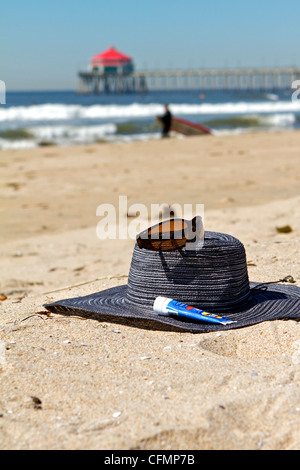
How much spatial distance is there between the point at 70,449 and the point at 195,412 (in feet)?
1.39

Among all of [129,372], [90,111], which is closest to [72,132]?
[90,111]

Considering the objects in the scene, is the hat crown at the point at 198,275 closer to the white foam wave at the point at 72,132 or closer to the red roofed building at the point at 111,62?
the white foam wave at the point at 72,132

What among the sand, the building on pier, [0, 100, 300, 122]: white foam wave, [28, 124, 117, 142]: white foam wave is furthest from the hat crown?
the building on pier

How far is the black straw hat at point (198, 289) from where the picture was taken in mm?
2639

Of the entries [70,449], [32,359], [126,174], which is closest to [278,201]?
[126,174]

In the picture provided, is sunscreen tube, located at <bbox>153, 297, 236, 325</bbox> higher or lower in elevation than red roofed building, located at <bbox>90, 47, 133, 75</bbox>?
lower

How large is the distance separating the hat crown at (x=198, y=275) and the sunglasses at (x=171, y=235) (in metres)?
0.03

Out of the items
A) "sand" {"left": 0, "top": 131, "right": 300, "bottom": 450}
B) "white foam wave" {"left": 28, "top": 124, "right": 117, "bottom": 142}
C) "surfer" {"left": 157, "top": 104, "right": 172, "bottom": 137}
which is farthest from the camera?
"white foam wave" {"left": 28, "top": 124, "right": 117, "bottom": 142}

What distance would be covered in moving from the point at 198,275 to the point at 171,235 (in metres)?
0.22

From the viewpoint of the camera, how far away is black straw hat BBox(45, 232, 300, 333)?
2.64 metres

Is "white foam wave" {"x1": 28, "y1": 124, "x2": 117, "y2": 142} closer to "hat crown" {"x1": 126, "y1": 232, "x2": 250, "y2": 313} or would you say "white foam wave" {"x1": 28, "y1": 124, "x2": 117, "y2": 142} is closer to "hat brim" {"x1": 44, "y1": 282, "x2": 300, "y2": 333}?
"hat brim" {"x1": 44, "y1": 282, "x2": 300, "y2": 333}

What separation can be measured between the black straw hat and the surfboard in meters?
15.3

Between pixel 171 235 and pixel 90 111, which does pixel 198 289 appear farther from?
pixel 90 111
